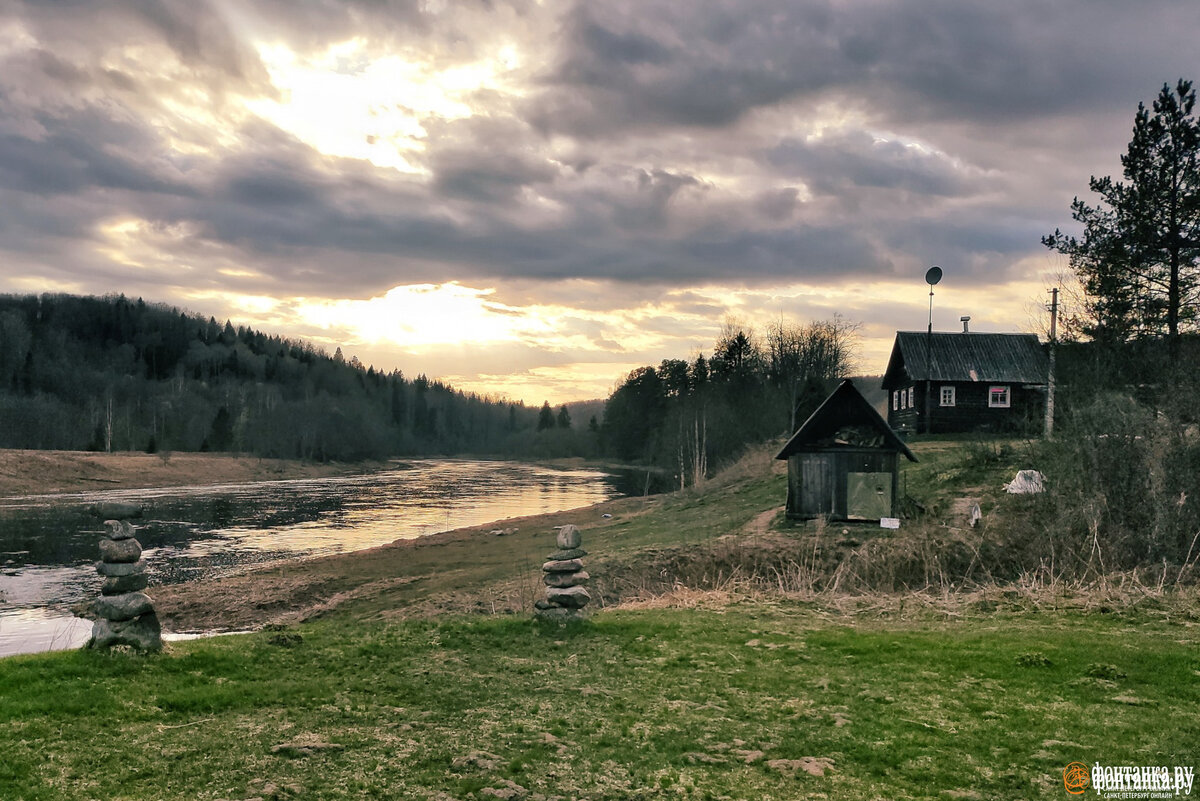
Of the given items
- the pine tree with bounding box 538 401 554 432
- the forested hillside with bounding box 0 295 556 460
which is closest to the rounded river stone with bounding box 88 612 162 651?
the forested hillside with bounding box 0 295 556 460

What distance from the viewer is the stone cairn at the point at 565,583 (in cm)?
1283

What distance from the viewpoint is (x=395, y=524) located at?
149 feet

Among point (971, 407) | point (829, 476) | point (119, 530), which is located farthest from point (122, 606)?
point (971, 407)

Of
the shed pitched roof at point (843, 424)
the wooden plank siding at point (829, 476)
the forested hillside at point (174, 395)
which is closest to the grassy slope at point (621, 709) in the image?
the wooden plank siding at point (829, 476)

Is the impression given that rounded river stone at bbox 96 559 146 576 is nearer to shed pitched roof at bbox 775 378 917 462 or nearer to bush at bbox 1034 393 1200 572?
bush at bbox 1034 393 1200 572

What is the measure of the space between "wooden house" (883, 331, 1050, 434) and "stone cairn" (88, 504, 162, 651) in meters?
42.6

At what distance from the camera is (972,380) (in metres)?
43.8

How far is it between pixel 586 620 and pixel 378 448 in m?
120

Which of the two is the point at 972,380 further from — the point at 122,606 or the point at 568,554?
the point at 122,606

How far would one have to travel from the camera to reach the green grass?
6.24 meters

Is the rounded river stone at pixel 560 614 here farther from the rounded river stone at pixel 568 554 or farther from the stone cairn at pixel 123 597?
the stone cairn at pixel 123 597

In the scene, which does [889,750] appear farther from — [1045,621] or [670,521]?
[670,521]

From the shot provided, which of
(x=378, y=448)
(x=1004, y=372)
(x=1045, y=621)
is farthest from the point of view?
(x=378, y=448)

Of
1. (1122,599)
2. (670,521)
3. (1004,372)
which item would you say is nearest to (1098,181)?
(1004,372)
